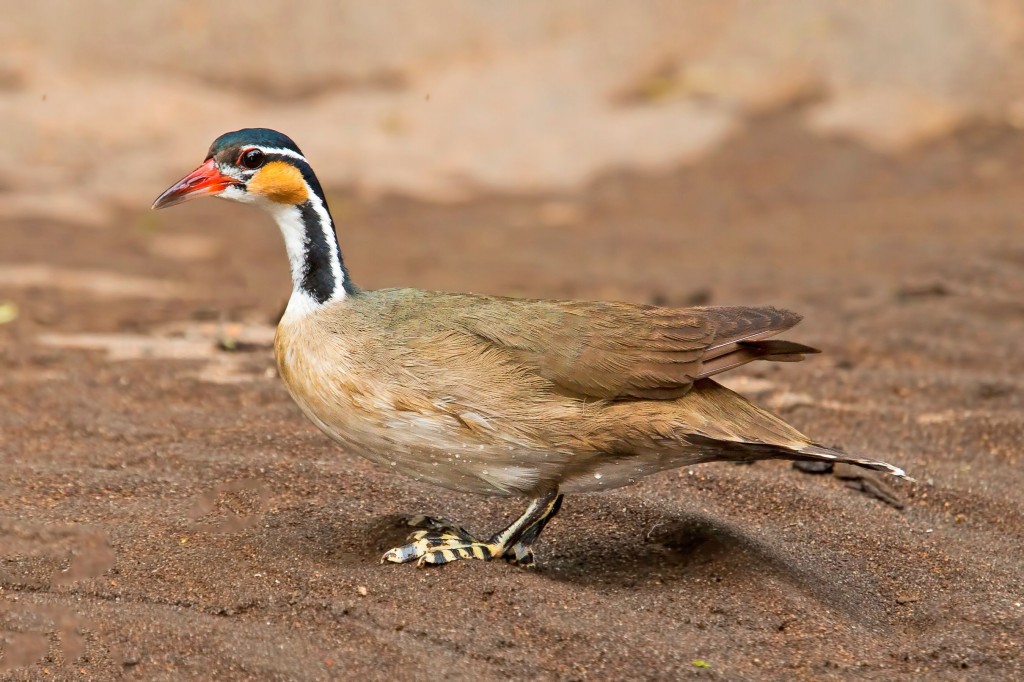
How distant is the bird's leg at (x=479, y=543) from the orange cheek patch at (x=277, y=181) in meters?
1.29

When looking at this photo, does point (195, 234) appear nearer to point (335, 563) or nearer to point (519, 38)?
point (519, 38)

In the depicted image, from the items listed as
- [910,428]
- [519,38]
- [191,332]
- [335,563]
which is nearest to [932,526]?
[910,428]

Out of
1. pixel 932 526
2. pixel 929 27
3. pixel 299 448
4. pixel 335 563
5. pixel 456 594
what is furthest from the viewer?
pixel 929 27

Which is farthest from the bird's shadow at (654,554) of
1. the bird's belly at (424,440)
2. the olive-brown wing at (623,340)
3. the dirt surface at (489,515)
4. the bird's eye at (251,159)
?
the bird's eye at (251,159)

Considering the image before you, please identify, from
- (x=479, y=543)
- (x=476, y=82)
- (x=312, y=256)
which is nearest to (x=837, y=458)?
(x=479, y=543)

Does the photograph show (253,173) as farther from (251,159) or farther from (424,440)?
(424,440)

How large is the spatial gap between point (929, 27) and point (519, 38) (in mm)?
4141

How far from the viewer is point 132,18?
12.3 m

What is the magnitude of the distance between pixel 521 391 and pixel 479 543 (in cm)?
59

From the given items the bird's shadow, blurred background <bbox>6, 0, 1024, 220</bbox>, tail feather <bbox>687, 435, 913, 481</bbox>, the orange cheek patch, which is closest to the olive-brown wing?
tail feather <bbox>687, 435, 913, 481</bbox>

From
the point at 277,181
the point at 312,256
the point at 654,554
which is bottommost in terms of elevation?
the point at 654,554

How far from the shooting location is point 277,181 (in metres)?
4.57

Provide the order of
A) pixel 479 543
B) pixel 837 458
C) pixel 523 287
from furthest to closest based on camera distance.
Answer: pixel 523 287, pixel 479 543, pixel 837 458

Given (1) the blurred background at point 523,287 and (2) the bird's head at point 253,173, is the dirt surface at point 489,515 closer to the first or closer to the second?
(1) the blurred background at point 523,287
